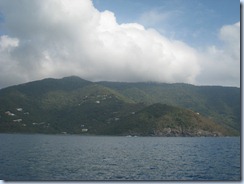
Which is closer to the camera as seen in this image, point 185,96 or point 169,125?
point 169,125

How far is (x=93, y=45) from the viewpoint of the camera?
19.6 meters

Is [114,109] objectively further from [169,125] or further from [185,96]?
[185,96]

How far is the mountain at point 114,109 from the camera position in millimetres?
117375

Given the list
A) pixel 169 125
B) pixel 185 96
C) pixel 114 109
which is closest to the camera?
pixel 169 125

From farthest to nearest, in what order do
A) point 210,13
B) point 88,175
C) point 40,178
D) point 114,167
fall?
point 114,167
point 88,175
point 40,178
point 210,13

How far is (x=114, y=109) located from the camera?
497 ft

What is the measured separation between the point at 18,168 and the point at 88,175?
5518mm

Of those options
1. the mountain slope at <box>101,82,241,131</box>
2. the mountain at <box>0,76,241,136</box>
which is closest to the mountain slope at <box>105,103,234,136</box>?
the mountain at <box>0,76,241,136</box>

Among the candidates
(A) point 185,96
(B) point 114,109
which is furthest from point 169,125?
(A) point 185,96

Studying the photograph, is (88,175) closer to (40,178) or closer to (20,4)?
(40,178)

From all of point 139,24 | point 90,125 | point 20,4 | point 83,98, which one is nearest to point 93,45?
point 139,24

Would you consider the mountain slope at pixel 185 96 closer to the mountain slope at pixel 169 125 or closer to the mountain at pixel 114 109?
the mountain at pixel 114 109

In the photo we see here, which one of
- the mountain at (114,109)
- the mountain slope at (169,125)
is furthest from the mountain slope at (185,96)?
the mountain slope at (169,125)

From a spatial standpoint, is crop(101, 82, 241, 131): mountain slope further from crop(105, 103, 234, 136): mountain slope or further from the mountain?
crop(105, 103, 234, 136): mountain slope
